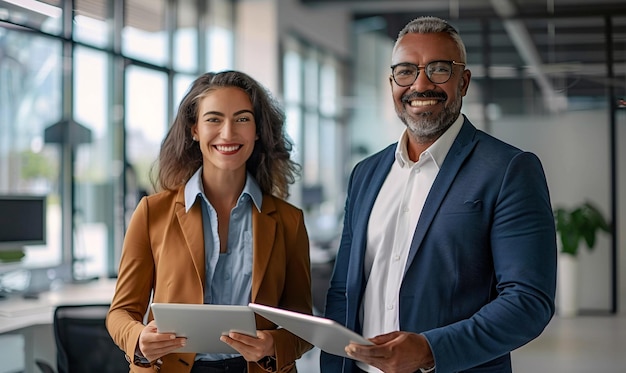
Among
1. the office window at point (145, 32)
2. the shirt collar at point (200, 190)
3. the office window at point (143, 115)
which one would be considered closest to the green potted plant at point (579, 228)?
the shirt collar at point (200, 190)

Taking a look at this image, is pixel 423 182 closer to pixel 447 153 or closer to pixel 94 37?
pixel 447 153

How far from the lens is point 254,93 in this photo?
242 centimetres

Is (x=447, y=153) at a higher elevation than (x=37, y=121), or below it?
below

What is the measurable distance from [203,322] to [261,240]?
370 mm

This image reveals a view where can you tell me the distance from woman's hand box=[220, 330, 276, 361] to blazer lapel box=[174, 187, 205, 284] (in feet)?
0.73

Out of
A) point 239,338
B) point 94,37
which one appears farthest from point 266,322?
point 94,37

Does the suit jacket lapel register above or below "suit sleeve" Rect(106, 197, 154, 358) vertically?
above

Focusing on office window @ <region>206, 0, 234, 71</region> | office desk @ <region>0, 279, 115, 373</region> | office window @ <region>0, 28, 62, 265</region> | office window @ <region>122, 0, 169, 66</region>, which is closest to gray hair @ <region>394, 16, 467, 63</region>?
office desk @ <region>0, 279, 115, 373</region>

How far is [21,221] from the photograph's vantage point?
5.07 m

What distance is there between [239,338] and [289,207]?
1.73 ft

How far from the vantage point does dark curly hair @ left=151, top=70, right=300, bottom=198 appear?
95.6 inches

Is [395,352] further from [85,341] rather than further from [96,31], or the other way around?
[96,31]

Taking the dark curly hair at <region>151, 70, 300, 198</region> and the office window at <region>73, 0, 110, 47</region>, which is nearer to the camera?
the dark curly hair at <region>151, 70, 300, 198</region>

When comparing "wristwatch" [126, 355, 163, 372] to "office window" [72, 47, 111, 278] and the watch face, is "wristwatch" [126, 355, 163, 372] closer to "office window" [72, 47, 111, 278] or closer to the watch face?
the watch face
